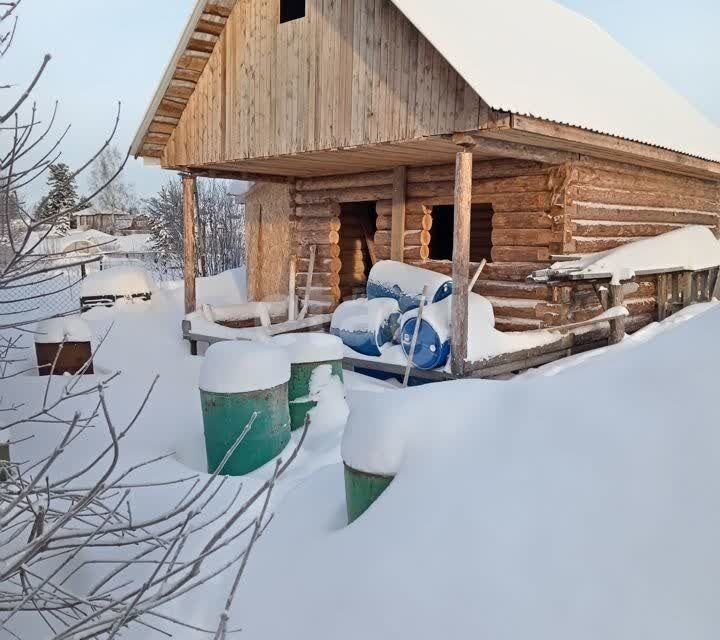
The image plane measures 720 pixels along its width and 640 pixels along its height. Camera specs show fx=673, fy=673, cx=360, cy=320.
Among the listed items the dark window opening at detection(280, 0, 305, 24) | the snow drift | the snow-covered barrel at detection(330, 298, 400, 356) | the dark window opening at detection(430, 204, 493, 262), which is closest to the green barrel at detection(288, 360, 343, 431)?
the snow-covered barrel at detection(330, 298, 400, 356)

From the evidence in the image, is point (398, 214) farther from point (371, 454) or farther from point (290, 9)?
point (371, 454)

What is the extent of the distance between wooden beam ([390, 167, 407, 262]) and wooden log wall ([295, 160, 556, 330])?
8cm

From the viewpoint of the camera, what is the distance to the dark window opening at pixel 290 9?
9.79 m

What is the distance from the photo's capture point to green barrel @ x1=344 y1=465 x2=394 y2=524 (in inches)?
139

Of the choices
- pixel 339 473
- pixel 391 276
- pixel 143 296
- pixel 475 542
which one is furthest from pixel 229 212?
pixel 475 542

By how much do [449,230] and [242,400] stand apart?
10.5 meters

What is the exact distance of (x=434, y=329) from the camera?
7.97 m

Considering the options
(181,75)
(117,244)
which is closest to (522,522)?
(181,75)

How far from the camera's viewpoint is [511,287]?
32.7ft

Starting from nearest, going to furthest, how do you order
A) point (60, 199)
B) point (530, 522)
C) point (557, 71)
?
point (530, 522) → point (60, 199) → point (557, 71)

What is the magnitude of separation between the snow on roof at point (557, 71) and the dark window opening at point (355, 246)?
4.74 meters

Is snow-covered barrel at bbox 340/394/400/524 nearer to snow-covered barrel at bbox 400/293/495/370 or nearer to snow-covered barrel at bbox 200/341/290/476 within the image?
snow-covered barrel at bbox 200/341/290/476

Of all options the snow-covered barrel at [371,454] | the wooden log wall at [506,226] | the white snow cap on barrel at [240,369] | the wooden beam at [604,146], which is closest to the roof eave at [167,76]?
the wooden log wall at [506,226]

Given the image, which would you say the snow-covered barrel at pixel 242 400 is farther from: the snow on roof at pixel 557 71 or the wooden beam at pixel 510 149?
the snow on roof at pixel 557 71
